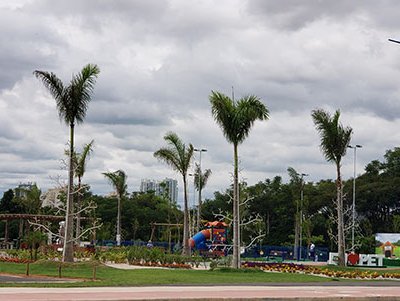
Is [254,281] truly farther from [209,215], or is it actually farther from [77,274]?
[209,215]

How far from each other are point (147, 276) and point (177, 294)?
818 centimetres

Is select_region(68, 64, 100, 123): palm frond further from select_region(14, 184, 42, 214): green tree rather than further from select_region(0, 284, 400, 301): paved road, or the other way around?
select_region(14, 184, 42, 214): green tree

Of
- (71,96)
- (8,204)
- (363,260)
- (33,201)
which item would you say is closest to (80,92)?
(71,96)

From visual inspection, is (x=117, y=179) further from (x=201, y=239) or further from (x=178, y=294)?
(x=178, y=294)

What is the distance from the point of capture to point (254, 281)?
83.7 feet

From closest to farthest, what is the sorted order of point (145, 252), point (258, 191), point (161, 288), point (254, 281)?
point (161, 288) → point (254, 281) → point (145, 252) → point (258, 191)

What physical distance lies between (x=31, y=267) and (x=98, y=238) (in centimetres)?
4353

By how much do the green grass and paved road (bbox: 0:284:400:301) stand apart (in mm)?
1862

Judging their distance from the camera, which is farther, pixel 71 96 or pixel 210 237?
pixel 210 237

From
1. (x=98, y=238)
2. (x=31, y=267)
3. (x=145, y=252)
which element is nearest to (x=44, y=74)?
(x=31, y=267)

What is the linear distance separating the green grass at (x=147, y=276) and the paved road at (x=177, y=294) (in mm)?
1862

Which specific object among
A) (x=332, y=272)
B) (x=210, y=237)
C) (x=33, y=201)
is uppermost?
(x=33, y=201)

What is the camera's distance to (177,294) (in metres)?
17.9

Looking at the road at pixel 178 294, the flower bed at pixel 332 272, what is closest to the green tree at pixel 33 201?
the flower bed at pixel 332 272
